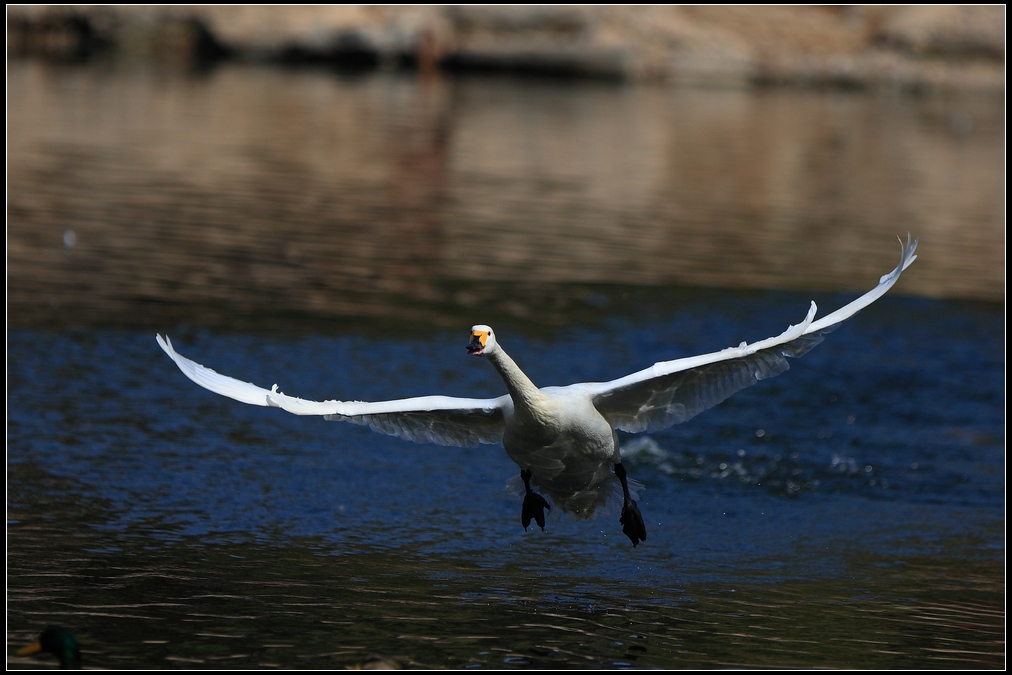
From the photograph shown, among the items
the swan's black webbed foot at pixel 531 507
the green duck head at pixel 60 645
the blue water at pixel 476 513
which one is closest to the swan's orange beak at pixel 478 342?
the blue water at pixel 476 513

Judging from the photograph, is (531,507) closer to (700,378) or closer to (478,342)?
(700,378)

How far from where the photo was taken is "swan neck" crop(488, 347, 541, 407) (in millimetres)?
7387

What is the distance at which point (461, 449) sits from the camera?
10961 millimetres

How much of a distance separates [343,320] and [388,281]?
81.9 inches

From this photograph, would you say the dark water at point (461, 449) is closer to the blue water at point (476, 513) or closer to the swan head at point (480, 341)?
the blue water at point (476, 513)

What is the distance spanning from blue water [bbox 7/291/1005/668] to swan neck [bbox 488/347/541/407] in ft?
→ 3.74

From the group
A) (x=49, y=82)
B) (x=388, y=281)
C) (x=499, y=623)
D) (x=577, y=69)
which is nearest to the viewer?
(x=499, y=623)

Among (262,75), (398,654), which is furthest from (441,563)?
(262,75)

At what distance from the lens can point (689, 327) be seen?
48.3 feet

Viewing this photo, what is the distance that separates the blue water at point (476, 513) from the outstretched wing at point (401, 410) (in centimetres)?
76

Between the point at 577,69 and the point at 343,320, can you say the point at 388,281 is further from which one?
the point at 577,69

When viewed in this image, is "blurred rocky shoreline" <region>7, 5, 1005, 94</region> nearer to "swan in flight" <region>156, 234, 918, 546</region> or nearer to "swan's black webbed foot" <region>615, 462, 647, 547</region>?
"swan in flight" <region>156, 234, 918, 546</region>

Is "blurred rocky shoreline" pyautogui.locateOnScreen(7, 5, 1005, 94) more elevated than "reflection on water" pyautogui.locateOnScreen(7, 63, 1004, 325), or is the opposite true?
"blurred rocky shoreline" pyautogui.locateOnScreen(7, 5, 1005, 94)

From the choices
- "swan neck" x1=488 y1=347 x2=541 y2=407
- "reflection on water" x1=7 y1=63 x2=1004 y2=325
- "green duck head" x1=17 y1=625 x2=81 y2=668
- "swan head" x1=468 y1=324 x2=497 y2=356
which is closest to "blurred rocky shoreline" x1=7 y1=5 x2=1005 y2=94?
"reflection on water" x1=7 y1=63 x2=1004 y2=325
